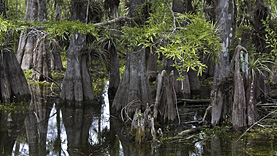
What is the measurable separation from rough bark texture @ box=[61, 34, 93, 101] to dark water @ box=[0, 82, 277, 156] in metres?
1.21

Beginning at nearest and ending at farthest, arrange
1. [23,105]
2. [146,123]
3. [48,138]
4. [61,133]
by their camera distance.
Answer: [146,123] → [48,138] → [61,133] → [23,105]

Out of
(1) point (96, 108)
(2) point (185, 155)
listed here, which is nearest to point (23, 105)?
(1) point (96, 108)

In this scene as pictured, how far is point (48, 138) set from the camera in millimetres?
8445

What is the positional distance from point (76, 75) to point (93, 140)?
3989 millimetres

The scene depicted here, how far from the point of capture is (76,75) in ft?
39.4

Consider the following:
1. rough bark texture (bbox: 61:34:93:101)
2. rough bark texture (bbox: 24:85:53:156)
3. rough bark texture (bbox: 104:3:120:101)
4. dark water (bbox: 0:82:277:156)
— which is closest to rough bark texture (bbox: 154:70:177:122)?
dark water (bbox: 0:82:277:156)

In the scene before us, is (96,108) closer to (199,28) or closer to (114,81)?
(114,81)

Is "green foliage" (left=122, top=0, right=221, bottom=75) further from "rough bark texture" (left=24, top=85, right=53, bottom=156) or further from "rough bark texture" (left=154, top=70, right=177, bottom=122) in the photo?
"rough bark texture" (left=24, top=85, right=53, bottom=156)

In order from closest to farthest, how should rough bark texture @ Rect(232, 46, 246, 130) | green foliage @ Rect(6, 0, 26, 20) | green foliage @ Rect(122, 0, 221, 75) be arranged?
green foliage @ Rect(122, 0, 221, 75)
rough bark texture @ Rect(232, 46, 246, 130)
green foliage @ Rect(6, 0, 26, 20)

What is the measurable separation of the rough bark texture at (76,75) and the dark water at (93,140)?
3.99 ft

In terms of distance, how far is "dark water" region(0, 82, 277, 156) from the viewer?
734cm

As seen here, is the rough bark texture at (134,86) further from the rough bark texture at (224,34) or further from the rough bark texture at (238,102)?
the rough bark texture at (238,102)

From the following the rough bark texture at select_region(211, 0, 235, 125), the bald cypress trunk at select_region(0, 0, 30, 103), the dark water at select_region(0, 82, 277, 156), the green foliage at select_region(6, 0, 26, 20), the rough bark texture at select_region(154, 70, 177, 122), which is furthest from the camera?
the green foliage at select_region(6, 0, 26, 20)

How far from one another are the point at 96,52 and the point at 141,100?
337cm
